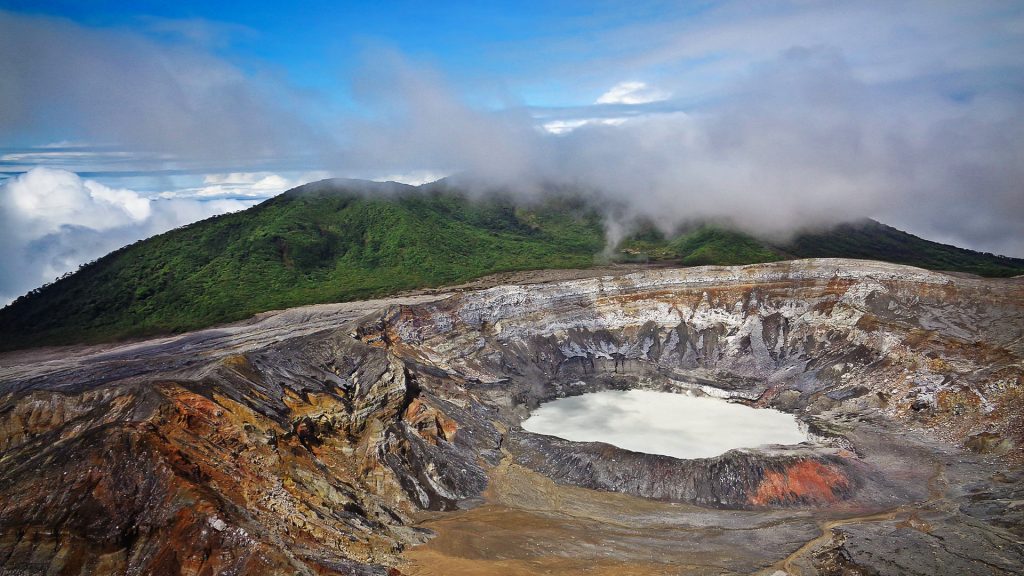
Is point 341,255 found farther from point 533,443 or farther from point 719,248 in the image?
point 533,443

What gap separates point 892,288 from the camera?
90500 millimetres

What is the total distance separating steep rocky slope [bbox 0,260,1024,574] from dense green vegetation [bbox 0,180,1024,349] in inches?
1037

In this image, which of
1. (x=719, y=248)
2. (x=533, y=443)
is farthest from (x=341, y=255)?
(x=533, y=443)

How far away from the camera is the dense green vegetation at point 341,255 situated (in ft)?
413

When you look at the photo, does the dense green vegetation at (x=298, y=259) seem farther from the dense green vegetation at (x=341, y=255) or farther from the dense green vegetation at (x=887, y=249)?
the dense green vegetation at (x=887, y=249)

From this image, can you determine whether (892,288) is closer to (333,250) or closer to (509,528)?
(509,528)

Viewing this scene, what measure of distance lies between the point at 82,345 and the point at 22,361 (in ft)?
40.0

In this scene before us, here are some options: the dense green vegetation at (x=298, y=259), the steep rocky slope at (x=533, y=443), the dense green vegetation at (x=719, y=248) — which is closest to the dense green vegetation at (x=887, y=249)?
the dense green vegetation at (x=719, y=248)

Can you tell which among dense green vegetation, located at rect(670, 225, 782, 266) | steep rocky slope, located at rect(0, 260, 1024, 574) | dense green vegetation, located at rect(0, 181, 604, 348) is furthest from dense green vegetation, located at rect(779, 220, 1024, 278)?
steep rocky slope, located at rect(0, 260, 1024, 574)

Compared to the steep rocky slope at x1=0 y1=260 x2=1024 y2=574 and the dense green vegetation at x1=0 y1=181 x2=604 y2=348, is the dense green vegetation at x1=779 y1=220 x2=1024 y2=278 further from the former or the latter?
the steep rocky slope at x1=0 y1=260 x2=1024 y2=574

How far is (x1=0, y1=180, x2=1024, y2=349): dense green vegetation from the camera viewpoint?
413 feet

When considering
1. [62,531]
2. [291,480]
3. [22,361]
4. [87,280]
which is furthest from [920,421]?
[87,280]

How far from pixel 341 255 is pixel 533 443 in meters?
104

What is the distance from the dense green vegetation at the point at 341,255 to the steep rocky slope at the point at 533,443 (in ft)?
86.4
